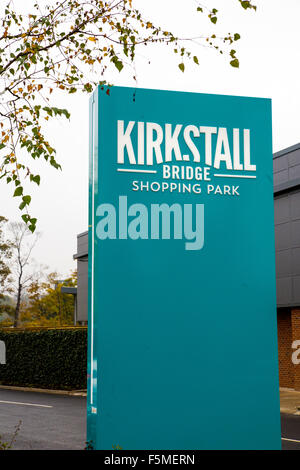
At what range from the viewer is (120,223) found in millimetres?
7848

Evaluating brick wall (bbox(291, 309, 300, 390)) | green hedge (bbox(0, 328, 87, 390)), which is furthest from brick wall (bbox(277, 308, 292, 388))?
green hedge (bbox(0, 328, 87, 390))

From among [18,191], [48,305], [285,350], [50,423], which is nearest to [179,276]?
[18,191]

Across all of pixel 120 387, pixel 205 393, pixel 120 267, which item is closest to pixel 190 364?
pixel 205 393

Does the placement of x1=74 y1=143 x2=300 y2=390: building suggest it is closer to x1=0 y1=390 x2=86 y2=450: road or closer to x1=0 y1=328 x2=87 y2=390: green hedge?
x1=0 y1=328 x2=87 y2=390: green hedge

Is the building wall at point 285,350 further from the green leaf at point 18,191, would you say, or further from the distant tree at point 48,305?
the distant tree at point 48,305

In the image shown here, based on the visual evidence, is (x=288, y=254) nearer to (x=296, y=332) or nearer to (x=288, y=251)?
(x=288, y=251)

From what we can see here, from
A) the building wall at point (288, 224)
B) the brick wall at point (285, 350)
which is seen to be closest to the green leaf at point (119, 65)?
the building wall at point (288, 224)

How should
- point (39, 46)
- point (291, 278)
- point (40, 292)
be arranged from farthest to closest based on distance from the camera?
point (40, 292), point (291, 278), point (39, 46)

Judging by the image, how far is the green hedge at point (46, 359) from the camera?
22297 millimetres

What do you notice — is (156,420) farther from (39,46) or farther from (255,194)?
(39,46)

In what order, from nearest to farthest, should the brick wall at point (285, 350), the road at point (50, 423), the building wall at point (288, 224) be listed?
1. the road at point (50, 423)
2. the building wall at point (288, 224)
3. the brick wall at point (285, 350)

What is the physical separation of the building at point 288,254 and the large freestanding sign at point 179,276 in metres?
12.5
